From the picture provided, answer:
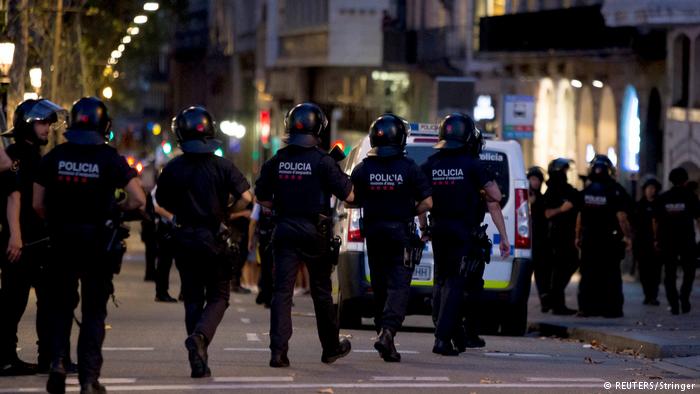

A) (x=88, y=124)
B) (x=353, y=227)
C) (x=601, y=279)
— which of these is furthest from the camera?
(x=601, y=279)

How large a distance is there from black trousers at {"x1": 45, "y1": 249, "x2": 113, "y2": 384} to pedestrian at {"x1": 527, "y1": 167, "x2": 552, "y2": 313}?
11358mm

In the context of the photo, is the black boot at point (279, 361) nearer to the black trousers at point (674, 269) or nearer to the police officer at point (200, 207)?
the police officer at point (200, 207)

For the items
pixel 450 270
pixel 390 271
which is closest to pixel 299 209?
pixel 390 271

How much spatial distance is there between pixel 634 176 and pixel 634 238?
42.0ft

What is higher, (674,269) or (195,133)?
(195,133)

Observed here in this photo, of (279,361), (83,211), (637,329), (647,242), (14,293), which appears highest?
(83,211)

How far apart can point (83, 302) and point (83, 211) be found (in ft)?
1.76

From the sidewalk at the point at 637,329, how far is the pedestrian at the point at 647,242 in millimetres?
255

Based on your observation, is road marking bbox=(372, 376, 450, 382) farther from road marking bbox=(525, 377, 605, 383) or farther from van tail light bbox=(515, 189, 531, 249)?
van tail light bbox=(515, 189, 531, 249)

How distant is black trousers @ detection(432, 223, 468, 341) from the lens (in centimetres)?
1449

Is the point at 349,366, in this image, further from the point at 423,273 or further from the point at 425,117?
the point at 425,117

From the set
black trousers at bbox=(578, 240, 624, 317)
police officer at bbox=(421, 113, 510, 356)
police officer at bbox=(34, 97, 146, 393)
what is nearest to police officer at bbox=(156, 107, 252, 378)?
police officer at bbox=(34, 97, 146, 393)

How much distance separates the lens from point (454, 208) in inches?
570

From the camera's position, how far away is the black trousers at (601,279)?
21.1 m
